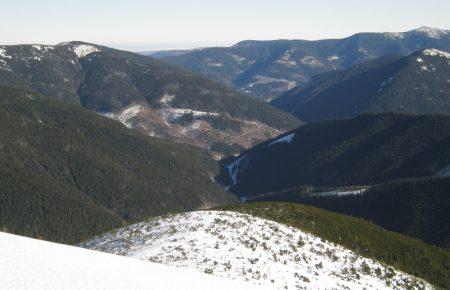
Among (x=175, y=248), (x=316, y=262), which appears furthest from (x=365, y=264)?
(x=175, y=248)

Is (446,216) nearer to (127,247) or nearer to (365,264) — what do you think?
(365,264)

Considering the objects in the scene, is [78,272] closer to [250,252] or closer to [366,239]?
[250,252]

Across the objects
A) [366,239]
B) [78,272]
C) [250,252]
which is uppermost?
[78,272]

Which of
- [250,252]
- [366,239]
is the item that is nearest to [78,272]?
[250,252]

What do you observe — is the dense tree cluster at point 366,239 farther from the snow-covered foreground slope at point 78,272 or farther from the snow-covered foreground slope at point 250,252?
the snow-covered foreground slope at point 78,272

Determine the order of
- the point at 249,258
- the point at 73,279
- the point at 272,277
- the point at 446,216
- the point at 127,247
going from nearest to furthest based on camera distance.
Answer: the point at 73,279
the point at 272,277
the point at 249,258
the point at 127,247
the point at 446,216
